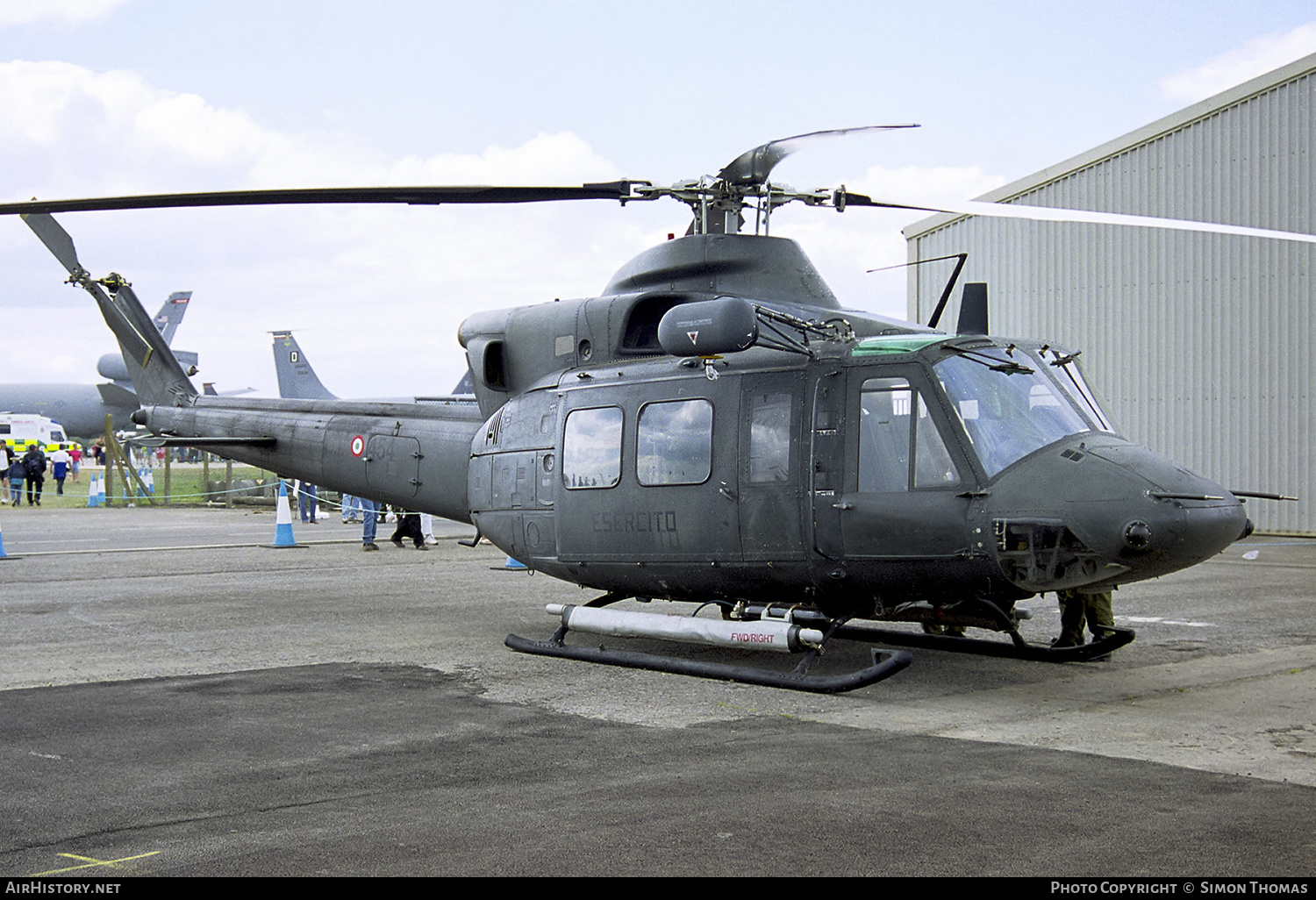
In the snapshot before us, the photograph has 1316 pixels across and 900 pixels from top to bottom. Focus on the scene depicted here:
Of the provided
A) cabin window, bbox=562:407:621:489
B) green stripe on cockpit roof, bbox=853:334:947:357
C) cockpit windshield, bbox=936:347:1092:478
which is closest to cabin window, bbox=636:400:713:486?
cabin window, bbox=562:407:621:489

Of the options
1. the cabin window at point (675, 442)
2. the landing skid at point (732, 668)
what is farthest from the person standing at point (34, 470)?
the cabin window at point (675, 442)

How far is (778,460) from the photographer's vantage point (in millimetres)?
8055

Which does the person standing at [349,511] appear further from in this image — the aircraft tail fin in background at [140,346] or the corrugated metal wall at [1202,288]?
the corrugated metal wall at [1202,288]

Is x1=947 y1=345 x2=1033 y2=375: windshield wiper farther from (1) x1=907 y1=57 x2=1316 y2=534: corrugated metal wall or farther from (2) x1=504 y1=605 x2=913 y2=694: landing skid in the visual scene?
(1) x1=907 y1=57 x2=1316 y2=534: corrugated metal wall

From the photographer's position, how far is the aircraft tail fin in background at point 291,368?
1451 inches

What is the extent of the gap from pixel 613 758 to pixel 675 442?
318cm

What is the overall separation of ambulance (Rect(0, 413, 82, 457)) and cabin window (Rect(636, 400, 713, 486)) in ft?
173

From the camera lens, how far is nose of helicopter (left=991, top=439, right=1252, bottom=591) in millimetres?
6598

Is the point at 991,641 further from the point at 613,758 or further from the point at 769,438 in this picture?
the point at 613,758

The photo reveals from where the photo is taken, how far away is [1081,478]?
685cm

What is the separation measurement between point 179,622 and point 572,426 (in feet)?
14.6

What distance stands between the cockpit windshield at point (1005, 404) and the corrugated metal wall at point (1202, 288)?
561 inches
